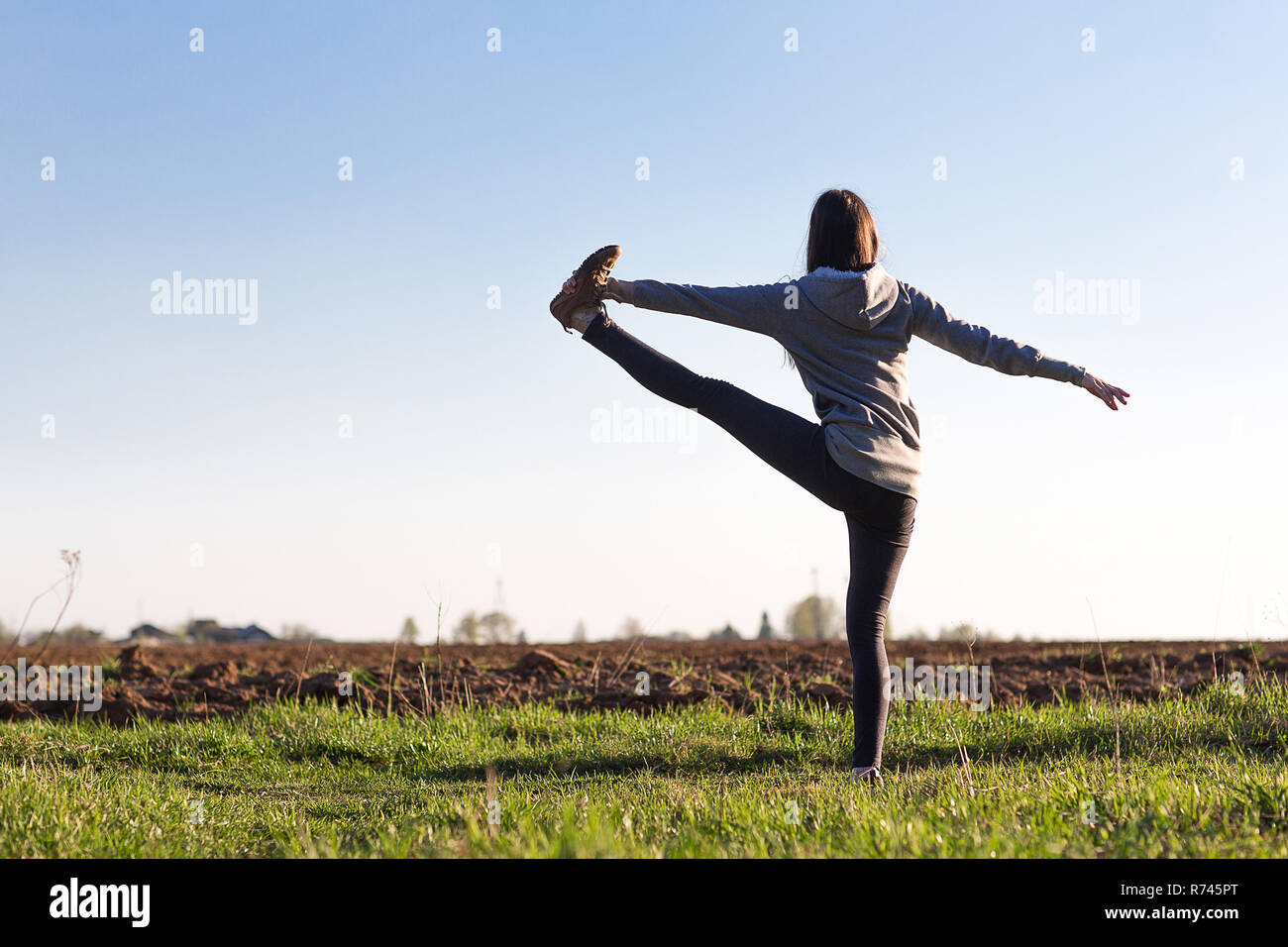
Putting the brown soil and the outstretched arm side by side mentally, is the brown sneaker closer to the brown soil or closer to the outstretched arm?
the outstretched arm

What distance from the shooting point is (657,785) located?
5023mm

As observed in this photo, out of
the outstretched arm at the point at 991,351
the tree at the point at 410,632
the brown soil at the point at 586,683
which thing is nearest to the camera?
the outstretched arm at the point at 991,351

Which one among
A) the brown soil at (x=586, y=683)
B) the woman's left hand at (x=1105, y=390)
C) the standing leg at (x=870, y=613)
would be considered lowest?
the brown soil at (x=586, y=683)

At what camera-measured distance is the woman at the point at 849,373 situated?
163 inches

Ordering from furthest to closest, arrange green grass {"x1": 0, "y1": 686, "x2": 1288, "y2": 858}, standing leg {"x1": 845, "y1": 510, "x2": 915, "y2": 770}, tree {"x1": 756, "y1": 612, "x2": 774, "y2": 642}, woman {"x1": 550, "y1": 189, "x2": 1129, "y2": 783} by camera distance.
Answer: tree {"x1": 756, "y1": 612, "x2": 774, "y2": 642} → standing leg {"x1": 845, "y1": 510, "x2": 915, "y2": 770} → woman {"x1": 550, "y1": 189, "x2": 1129, "y2": 783} → green grass {"x1": 0, "y1": 686, "x2": 1288, "y2": 858}

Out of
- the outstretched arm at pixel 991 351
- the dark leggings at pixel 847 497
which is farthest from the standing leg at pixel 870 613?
the outstretched arm at pixel 991 351

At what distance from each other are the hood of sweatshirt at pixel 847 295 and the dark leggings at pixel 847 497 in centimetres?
49

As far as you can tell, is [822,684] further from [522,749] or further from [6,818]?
[6,818]

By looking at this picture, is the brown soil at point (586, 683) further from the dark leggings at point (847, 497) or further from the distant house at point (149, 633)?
the distant house at point (149, 633)

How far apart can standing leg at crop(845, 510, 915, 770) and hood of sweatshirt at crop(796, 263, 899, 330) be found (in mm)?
820

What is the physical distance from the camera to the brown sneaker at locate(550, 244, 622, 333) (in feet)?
14.4

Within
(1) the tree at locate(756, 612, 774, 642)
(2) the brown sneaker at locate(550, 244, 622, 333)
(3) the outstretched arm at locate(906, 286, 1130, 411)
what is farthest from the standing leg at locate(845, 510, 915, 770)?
(1) the tree at locate(756, 612, 774, 642)
